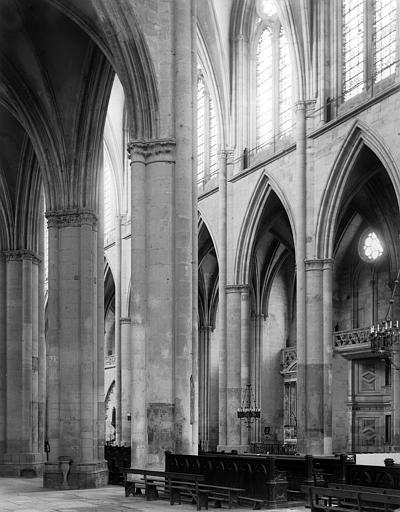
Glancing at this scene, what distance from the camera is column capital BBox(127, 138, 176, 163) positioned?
64.0ft

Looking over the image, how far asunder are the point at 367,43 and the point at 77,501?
1852 centimetres

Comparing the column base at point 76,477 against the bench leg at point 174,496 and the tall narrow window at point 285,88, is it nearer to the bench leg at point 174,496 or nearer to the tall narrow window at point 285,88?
the bench leg at point 174,496

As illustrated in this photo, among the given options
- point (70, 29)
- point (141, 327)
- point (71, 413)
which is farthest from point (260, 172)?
point (141, 327)

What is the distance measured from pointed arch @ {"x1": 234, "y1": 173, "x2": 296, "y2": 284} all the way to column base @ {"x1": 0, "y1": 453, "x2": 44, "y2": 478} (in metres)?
12.0

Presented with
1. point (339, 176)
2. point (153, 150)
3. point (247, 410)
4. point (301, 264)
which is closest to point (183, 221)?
→ point (153, 150)

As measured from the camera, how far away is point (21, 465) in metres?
28.9

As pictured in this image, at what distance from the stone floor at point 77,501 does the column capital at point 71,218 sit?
24.0ft

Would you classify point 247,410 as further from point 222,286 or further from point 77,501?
point 77,501

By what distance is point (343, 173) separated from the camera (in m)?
30.3

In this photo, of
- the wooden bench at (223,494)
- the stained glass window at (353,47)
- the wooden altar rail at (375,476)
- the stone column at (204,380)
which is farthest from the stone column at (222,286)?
the wooden altar rail at (375,476)

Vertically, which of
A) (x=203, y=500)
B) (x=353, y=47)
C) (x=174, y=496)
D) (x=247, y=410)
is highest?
(x=353, y=47)

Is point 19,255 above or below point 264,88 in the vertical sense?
below

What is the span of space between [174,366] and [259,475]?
3523mm

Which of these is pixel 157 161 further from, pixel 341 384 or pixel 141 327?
pixel 341 384
